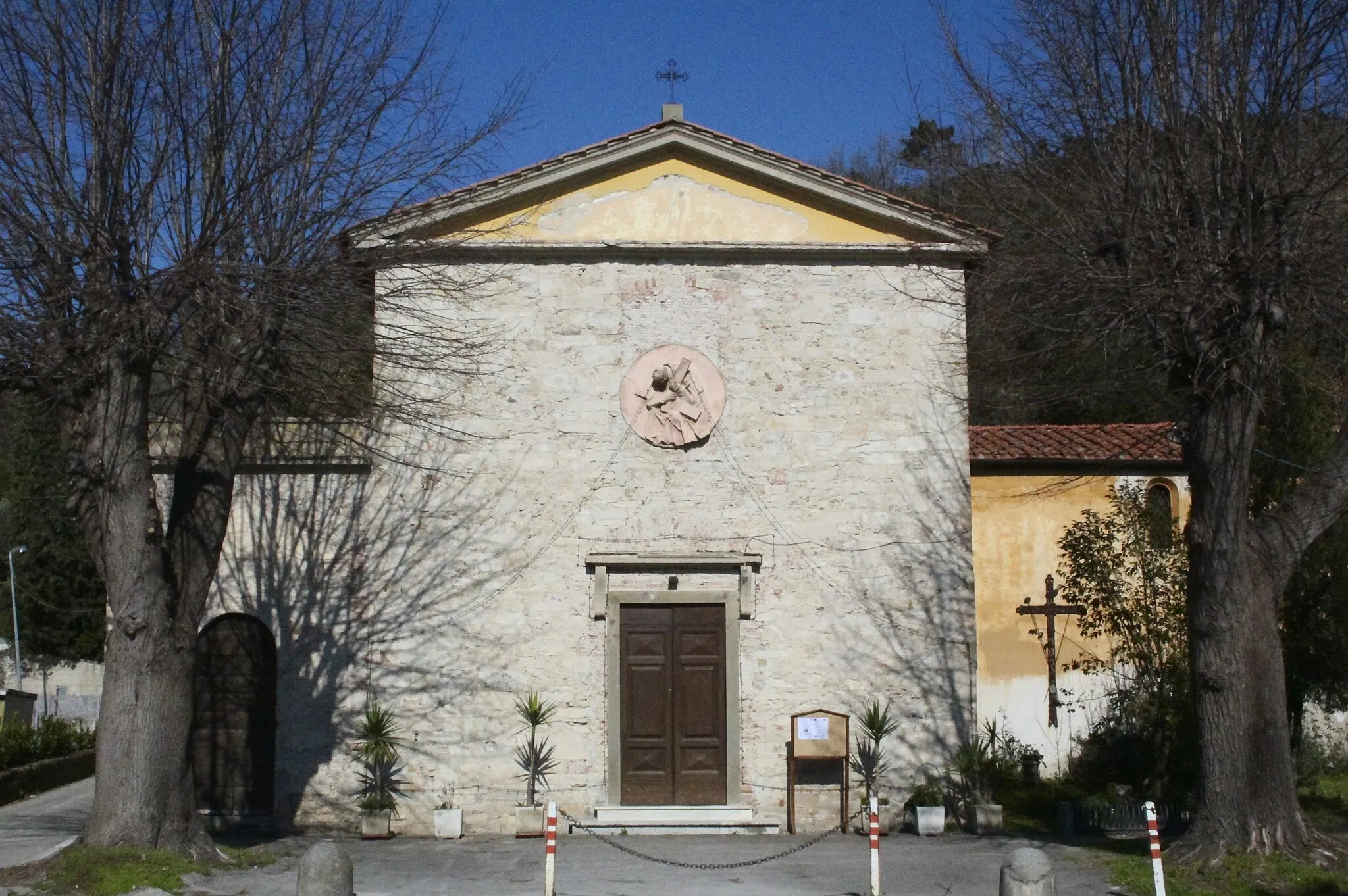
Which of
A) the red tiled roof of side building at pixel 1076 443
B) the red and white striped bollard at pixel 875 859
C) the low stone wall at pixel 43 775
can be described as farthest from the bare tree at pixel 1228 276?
the low stone wall at pixel 43 775

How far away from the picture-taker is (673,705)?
48.2 ft

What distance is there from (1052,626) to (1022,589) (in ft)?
2.00

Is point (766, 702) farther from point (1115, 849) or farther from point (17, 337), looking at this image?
point (17, 337)

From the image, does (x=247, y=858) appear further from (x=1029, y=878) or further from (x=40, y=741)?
(x=40, y=741)

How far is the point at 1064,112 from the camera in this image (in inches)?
482

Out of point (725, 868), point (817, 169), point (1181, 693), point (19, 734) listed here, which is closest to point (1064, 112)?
point (817, 169)

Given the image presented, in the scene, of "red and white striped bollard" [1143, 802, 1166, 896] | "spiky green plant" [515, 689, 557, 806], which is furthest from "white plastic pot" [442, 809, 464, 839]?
"red and white striped bollard" [1143, 802, 1166, 896]

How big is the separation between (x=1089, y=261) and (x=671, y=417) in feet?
16.1

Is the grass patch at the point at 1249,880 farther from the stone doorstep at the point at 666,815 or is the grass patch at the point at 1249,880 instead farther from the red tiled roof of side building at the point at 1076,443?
the red tiled roof of side building at the point at 1076,443

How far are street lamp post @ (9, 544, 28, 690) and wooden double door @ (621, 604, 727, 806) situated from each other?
19197 millimetres

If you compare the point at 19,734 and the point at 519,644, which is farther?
the point at 19,734

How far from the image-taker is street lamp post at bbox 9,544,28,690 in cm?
2956

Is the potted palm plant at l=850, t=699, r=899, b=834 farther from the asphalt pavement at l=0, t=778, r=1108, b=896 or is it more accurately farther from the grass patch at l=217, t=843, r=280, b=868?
the grass patch at l=217, t=843, r=280, b=868

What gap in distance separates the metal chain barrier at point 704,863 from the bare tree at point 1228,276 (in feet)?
11.6
